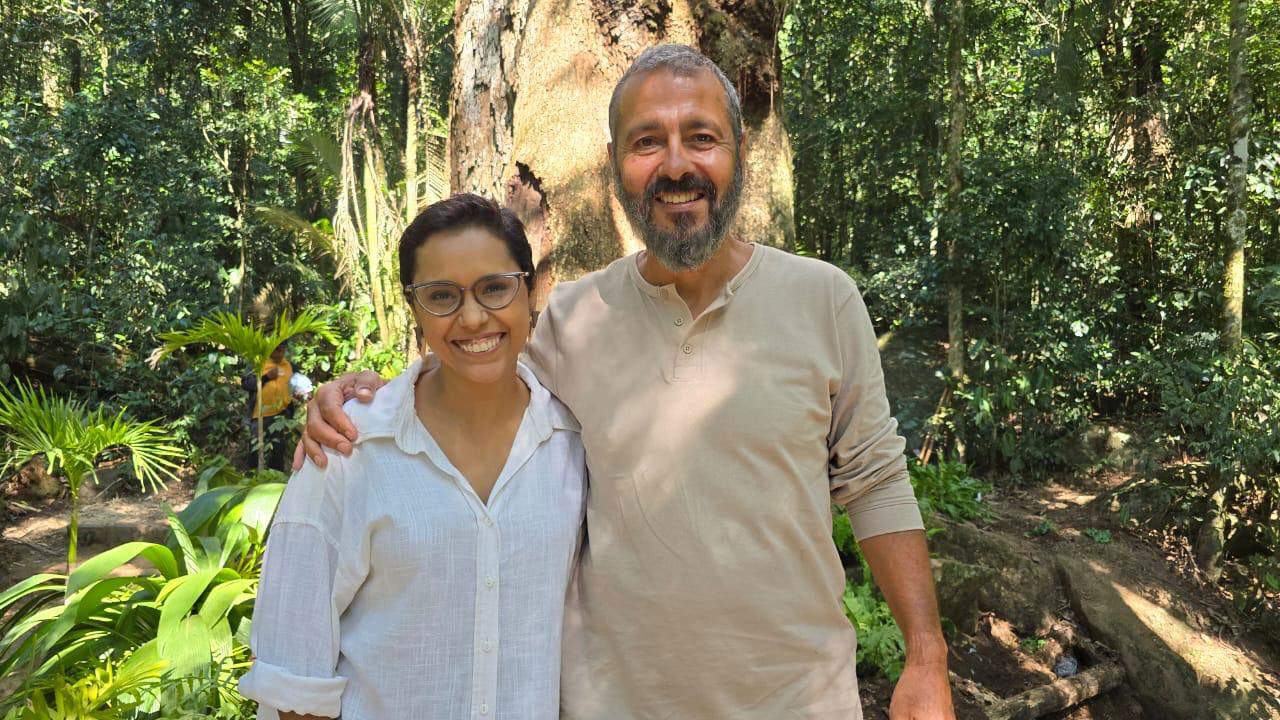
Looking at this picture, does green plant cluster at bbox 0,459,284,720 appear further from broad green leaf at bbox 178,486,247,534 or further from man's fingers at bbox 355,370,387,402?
man's fingers at bbox 355,370,387,402

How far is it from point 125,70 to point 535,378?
Result: 47.1ft

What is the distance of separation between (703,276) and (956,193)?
26.4ft

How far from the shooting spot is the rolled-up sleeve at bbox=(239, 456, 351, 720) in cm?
152

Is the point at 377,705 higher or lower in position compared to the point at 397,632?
lower

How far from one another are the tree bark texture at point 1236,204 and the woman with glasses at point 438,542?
24.8 ft

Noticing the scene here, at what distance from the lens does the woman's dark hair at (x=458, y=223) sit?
5.57 feet

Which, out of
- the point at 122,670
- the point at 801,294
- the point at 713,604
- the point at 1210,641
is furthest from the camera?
the point at 1210,641

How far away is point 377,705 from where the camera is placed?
1.58 m

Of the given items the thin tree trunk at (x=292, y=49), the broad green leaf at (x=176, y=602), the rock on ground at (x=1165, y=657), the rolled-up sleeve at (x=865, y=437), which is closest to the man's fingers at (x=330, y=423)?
the rolled-up sleeve at (x=865, y=437)

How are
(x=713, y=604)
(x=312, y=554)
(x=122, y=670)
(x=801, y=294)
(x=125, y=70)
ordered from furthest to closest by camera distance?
1. (x=125, y=70)
2. (x=122, y=670)
3. (x=801, y=294)
4. (x=713, y=604)
5. (x=312, y=554)

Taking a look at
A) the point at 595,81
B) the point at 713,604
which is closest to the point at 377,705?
the point at 713,604

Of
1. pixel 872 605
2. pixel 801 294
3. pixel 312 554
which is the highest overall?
pixel 801 294

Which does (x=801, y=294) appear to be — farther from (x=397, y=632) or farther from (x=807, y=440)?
(x=397, y=632)

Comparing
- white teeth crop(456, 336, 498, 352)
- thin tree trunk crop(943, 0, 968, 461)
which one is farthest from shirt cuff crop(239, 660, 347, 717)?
thin tree trunk crop(943, 0, 968, 461)
